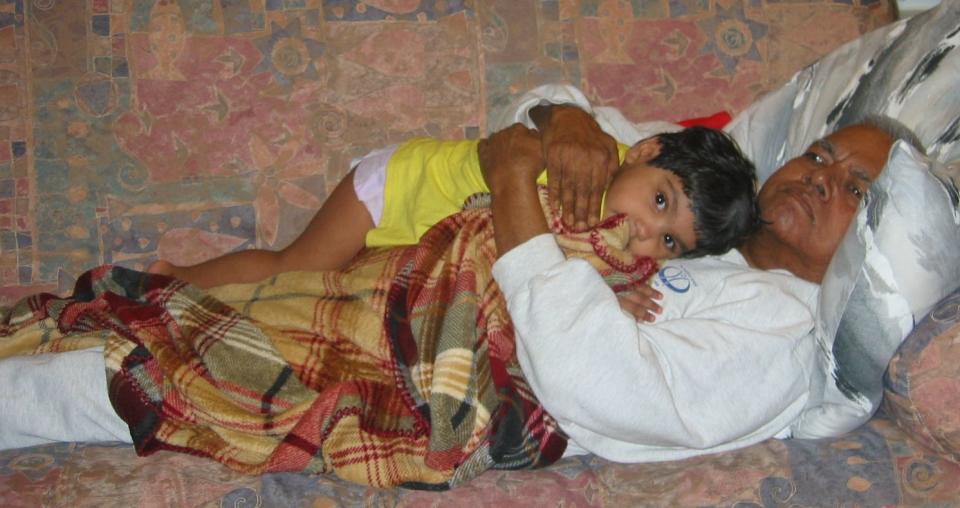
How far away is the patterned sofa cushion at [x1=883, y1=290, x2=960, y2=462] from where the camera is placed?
1095 millimetres

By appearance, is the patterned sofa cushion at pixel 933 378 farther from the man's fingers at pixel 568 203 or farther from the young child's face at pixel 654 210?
the man's fingers at pixel 568 203

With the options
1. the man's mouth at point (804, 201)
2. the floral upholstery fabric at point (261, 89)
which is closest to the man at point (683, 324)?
the man's mouth at point (804, 201)

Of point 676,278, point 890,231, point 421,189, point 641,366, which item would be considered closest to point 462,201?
point 421,189

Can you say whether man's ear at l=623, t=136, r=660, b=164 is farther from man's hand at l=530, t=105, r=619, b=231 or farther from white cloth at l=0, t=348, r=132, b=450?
white cloth at l=0, t=348, r=132, b=450

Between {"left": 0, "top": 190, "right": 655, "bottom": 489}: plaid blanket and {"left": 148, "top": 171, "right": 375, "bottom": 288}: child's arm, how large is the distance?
0.59 feet

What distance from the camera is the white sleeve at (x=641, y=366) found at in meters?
1.19

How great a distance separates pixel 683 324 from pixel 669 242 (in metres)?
0.20

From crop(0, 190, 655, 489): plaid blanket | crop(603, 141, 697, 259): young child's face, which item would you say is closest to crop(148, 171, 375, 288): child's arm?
crop(0, 190, 655, 489): plaid blanket

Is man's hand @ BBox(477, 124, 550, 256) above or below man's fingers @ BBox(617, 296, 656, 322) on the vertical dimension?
above

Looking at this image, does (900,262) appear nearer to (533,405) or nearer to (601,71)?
(533,405)

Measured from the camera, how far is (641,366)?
120cm

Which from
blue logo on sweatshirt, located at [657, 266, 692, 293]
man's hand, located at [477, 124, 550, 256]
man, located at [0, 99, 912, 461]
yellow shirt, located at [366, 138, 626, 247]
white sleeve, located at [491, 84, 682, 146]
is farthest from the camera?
white sleeve, located at [491, 84, 682, 146]

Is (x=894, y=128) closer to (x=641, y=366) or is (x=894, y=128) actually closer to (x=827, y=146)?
(x=827, y=146)

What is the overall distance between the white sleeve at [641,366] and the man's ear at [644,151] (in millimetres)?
313
